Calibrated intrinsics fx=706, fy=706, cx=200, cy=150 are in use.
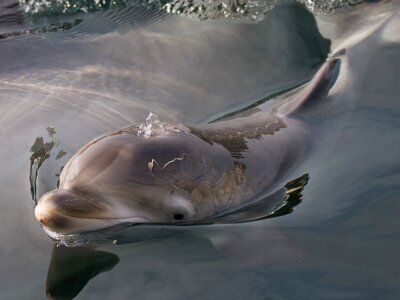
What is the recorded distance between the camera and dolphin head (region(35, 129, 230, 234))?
427cm

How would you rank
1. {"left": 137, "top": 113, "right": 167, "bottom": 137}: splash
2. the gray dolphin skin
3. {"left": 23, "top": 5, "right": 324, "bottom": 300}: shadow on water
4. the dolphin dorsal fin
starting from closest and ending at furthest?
the gray dolphin skin
{"left": 23, "top": 5, "right": 324, "bottom": 300}: shadow on water
{"left": 137, "top": 113, "right": 167, "bottom": 137}: splash
the dolphin dorsal fin

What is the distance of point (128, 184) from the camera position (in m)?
4.50

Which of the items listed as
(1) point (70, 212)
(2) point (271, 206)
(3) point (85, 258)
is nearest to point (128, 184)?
(1) point (70, 212)

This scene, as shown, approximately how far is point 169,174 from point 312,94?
232cm

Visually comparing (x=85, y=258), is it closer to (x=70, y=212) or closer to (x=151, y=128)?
(x=70, y=212)

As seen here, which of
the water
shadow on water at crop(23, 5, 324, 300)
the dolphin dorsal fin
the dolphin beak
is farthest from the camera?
the dolphin dorsal fin

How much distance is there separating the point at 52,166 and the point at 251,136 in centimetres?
160

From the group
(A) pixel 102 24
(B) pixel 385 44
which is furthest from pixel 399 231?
(A) pixel 102 24

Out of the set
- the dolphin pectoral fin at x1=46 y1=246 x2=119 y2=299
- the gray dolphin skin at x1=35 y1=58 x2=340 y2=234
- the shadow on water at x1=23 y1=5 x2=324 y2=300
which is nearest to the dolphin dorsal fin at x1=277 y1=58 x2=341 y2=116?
the gray dolphin skin at x1=35 y1=58 x2=340 y2=234

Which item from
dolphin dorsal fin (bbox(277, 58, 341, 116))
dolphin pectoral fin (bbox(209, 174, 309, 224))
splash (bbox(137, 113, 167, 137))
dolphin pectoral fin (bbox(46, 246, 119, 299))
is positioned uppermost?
splash (bbox(137, 113, 167, 137))

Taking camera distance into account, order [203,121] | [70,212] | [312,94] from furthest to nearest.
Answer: [203,121] < [312,94] < [70,212]

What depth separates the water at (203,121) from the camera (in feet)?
15.1

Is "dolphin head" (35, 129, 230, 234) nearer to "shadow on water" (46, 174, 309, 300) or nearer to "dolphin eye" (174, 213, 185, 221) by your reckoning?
"dolphin eye" (174, 213, 185, 221)

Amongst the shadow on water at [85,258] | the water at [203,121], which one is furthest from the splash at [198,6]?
the shadow on water at [85,258]
